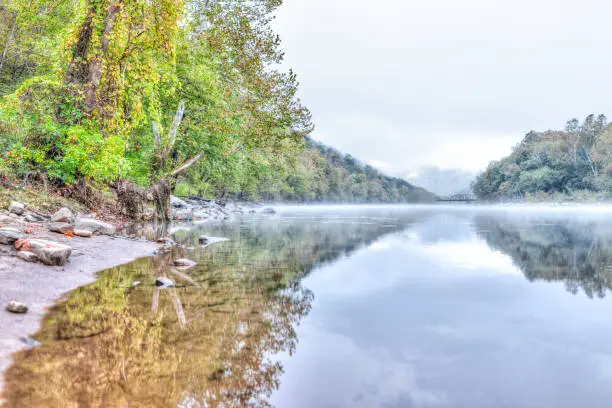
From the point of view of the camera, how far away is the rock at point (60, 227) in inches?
322

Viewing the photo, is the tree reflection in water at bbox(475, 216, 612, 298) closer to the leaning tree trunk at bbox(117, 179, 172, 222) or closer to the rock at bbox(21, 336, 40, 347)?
the rock at bbox(21, 336, 40, 347)

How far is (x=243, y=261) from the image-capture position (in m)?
8.21

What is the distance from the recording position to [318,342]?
3.83m

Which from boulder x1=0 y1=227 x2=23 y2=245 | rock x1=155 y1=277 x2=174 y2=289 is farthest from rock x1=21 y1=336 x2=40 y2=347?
boulder x1=0 y1=227 x2=23 y2=245

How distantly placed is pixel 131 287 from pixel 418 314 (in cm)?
417

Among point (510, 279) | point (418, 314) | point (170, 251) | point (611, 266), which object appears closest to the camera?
point (418, 314)

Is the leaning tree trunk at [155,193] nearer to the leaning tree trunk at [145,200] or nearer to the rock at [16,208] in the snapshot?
the leaning tree trunk at [145,200]

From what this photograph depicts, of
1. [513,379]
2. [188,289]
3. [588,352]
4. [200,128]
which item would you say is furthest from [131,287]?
[200,128]

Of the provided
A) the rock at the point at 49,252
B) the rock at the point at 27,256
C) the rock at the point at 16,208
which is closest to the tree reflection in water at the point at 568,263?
the rock at the point at 49,252

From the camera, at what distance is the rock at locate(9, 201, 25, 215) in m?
8.33

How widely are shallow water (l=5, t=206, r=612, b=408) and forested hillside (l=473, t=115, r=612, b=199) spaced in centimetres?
9600

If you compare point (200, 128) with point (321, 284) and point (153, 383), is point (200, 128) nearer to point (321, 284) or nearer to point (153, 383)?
point (321, 284)

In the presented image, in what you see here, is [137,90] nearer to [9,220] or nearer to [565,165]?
[9,220]

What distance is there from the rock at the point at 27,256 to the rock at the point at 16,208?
144 inches
